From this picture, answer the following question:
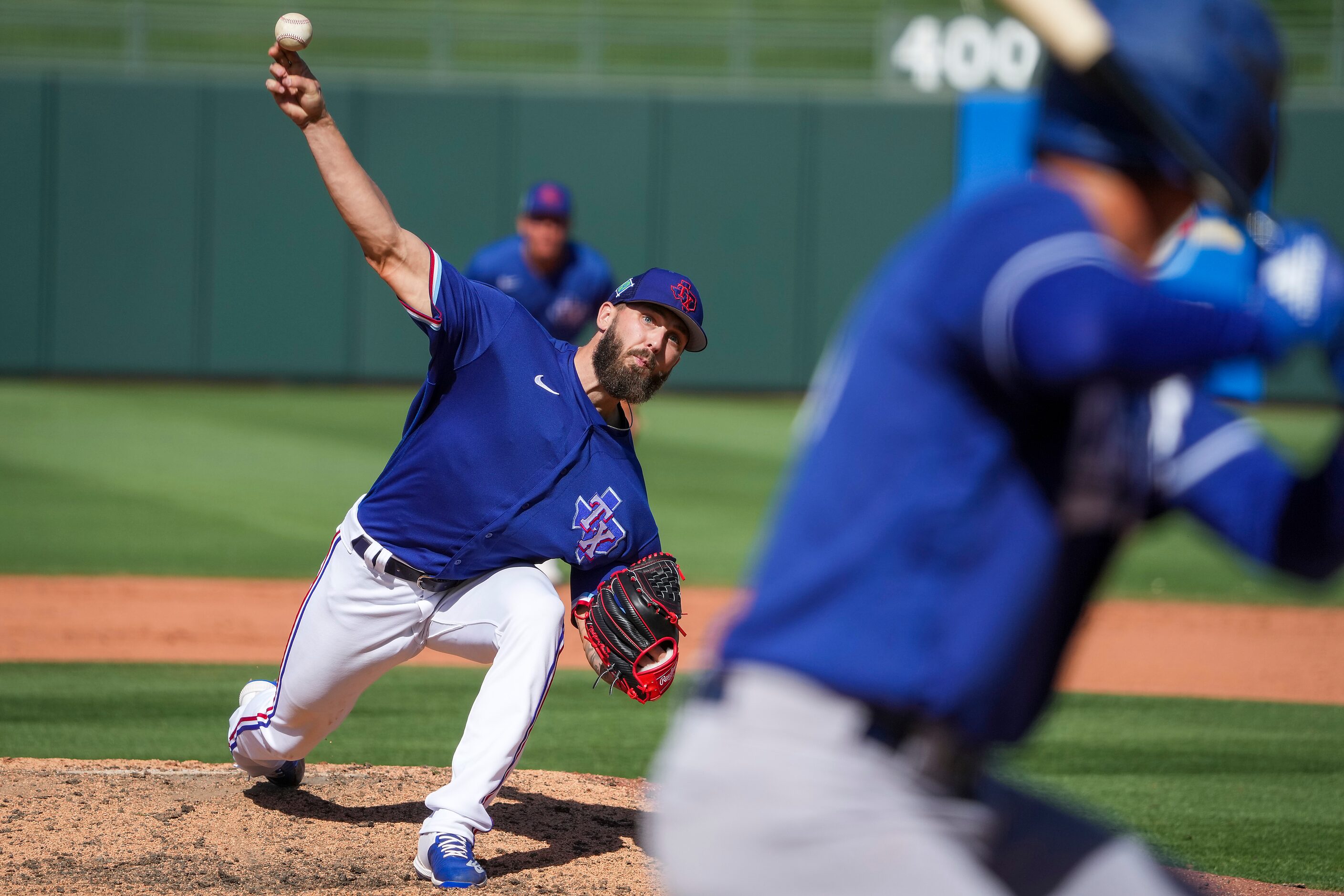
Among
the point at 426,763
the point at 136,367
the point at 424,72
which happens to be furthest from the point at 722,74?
the point at 426,763

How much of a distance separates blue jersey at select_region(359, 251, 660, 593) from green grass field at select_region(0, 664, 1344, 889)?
5.08 ft

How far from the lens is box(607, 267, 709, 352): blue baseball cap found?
420cm

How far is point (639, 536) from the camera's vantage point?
407 centimetres

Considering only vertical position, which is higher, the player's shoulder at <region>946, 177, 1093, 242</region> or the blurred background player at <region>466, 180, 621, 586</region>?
the player's shoulder at <region>946, 177, 1093, 242</region>

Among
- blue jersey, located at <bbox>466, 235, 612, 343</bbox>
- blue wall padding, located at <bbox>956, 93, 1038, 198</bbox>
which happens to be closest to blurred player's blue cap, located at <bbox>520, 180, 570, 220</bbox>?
blue jersey, located at <bbox>466, 235, 612, 343</bbox>

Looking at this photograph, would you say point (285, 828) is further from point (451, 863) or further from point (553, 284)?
point (553, 284)

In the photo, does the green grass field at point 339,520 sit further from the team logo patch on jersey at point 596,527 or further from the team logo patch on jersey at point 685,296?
the team logo patch on jersey at point 685,296

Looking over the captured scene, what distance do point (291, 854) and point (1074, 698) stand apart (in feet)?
13.1

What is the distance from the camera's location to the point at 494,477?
398 cm

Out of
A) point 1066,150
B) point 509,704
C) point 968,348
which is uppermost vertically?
point 1066,150

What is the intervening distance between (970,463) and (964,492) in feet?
0.11

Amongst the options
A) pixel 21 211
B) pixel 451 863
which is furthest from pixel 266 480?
pixel 451 863

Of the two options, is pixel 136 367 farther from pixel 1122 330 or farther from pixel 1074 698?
pixel 1122 330

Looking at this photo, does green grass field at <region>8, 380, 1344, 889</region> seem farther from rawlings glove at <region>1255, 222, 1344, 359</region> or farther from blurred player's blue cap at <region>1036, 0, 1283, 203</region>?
blurred player's blue cap at <region>1036, 0, 1283, 203</region>
